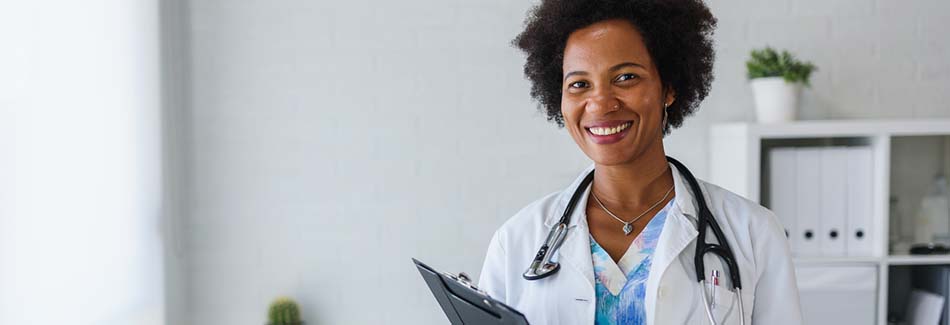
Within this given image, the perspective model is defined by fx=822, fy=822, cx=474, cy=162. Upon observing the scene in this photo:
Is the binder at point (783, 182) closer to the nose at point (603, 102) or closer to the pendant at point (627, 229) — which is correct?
the pendant at point (627, 229)

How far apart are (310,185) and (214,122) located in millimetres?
371

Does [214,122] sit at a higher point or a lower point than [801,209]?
higher

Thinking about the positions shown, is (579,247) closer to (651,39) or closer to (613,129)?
(613,129)

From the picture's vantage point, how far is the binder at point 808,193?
244cm

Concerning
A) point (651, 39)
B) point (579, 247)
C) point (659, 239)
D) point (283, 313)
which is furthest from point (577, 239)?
point (283, 313)

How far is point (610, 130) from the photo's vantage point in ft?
4.42

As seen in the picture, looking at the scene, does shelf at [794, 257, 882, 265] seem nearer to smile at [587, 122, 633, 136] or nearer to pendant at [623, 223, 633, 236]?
pendant at [623, 223, 633, 236]

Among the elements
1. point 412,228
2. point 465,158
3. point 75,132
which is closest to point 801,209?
point 465,158

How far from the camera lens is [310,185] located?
2717 mm

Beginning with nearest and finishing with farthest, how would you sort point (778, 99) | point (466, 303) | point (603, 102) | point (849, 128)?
point (466, 303), point (603, 102), point (849, 128), point (778, 99)

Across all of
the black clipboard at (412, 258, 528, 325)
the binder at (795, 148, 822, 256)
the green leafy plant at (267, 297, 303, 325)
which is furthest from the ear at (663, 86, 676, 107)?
the green leafy plant at (267, 297, 303, 325)

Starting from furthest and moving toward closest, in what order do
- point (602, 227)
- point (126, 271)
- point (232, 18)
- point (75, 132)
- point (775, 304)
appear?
point (232, 18)
point (126, 271)
point (75, 132)
point (602, 227)
point (775, 304)

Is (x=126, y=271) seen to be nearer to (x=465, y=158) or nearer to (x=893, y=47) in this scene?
(x=465, y=158)

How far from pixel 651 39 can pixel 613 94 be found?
0.40ft
